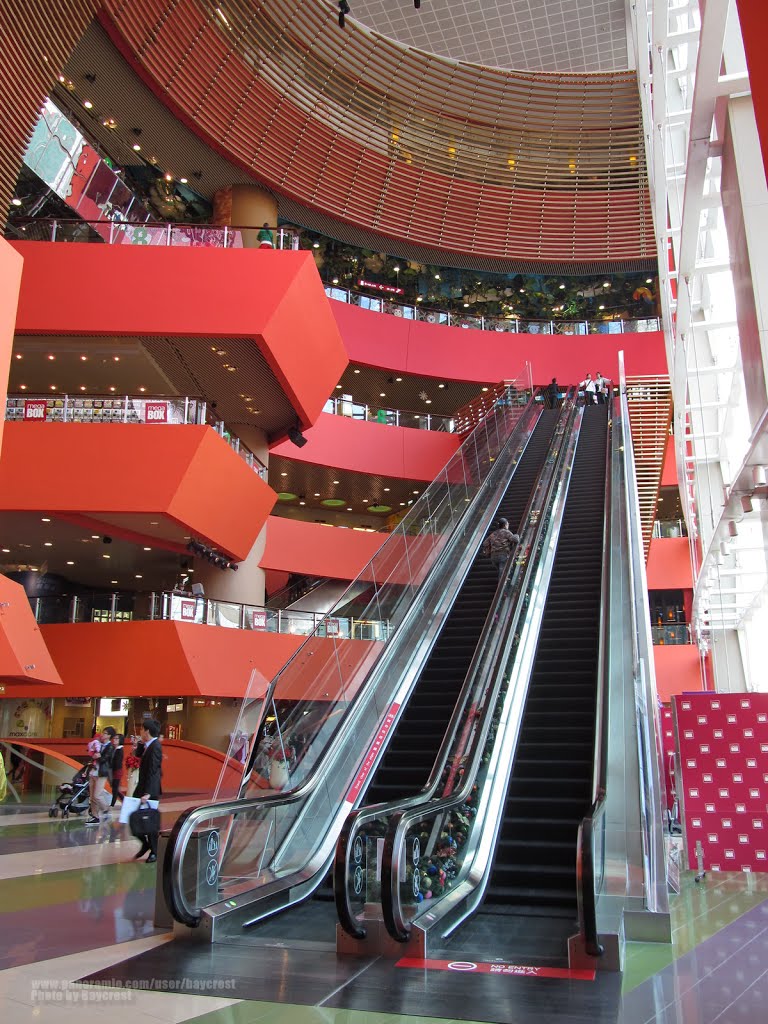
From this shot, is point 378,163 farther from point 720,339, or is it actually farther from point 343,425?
point 720,339

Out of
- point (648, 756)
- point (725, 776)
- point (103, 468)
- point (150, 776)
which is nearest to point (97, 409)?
point (103, 468)

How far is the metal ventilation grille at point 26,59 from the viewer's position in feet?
34.3

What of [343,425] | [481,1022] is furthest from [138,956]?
[343,425]

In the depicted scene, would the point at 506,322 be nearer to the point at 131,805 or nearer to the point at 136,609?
the point at 136,609

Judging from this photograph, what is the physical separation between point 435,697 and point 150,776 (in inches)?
109

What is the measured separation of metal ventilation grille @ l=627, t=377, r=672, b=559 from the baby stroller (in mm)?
16235

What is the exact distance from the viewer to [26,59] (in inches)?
427

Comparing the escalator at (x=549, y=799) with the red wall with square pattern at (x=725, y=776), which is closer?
the escalator at (x=549, y=799)

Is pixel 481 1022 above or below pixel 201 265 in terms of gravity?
below

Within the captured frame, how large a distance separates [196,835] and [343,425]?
19881 mm

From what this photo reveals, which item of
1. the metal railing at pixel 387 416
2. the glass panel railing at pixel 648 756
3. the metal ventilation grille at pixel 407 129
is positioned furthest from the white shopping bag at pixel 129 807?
the metal railing at pixel 387 416

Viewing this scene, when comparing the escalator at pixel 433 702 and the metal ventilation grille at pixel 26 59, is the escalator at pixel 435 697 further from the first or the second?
the metal ventilation grille at pixel 26 59

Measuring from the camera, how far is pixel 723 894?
7.64m

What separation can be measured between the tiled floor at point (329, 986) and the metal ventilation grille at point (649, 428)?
18405 millimetres
